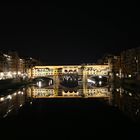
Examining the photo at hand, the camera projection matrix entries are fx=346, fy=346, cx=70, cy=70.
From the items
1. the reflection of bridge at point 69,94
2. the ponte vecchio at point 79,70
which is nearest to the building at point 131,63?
the reflection of bridge at point 69,94

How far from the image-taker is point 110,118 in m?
20.2

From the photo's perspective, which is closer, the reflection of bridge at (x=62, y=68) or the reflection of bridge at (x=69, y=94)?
the reflection of bridge at (x=69, y=94)

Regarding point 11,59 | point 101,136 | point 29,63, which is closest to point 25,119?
point 101,136

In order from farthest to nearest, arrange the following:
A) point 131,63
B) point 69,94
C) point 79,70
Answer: point 79,70 < point 131,63 < point 69,94

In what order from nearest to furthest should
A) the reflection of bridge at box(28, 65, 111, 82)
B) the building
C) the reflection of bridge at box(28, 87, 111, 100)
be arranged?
the reflection of bridge at box(28, 87, 111, 100)
the building
the reflection of bridge at box(28, 65, 111, 82)

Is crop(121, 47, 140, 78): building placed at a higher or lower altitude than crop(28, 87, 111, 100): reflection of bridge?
higher

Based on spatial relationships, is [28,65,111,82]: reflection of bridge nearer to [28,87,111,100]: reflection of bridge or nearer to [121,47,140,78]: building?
[121,47,140,78]: building

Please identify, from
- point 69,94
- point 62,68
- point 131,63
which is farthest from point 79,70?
point 69,94

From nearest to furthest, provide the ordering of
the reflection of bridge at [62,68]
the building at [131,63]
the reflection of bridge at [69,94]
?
the reflection of bridge at [69,94] → the building at [131,63] → the reflection of bridge at [62,68]

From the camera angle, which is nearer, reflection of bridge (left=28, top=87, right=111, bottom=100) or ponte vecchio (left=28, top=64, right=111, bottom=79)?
reflection of bridge (left=28, top=87, right=111, bottom=100)

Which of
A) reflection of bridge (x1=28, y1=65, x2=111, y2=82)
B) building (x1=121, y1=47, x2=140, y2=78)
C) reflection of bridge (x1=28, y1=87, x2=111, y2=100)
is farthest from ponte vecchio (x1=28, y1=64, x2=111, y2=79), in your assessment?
reflection of bridge (x1=28, y1=87, x2=111, y2=100)

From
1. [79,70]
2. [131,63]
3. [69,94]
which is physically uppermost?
[79,70]

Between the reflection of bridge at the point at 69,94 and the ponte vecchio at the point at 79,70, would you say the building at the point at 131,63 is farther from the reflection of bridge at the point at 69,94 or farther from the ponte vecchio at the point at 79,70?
the ponte vecchio at the point at 79,70

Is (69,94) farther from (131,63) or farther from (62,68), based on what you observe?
(62,68)
